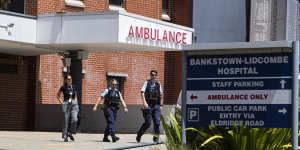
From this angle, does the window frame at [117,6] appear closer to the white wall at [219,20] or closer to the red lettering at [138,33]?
the white wall at [219,20]

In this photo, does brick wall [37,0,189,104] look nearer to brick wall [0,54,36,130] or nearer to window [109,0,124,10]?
window [109,0,124,10]

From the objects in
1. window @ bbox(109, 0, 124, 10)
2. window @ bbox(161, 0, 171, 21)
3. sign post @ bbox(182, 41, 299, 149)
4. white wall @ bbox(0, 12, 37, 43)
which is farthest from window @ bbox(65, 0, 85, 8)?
sign post @ bbox(182, 41, 299, 149)

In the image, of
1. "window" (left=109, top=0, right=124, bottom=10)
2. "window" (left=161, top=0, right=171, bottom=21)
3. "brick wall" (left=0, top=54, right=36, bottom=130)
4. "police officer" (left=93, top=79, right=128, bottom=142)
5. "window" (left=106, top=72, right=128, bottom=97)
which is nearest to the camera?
"police officer" (left=93, top=79, right=128, bottom=142)

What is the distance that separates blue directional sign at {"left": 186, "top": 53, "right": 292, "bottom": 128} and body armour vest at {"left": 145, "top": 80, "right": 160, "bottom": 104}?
907cm

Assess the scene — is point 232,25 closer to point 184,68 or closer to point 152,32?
point 152,32

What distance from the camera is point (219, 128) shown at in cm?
741

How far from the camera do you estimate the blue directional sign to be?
6.90 m

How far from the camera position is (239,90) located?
23.2ft

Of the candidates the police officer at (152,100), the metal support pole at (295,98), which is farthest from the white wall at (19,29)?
the metal support pole at (295,98)

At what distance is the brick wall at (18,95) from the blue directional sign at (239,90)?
17.8 metres

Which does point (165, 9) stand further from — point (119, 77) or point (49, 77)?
point (49, 77)

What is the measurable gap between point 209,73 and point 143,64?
21995 mm

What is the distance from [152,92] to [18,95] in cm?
974

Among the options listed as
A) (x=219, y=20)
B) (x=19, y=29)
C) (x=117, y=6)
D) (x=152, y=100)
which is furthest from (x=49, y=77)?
(x=219, y=20)
